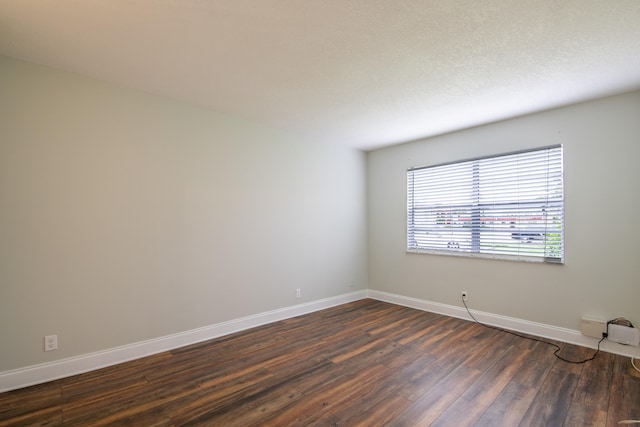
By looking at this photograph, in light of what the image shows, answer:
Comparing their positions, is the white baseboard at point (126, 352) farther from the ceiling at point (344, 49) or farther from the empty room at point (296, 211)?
the ceiling at point (344, 49)

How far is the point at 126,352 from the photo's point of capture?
8.95ft

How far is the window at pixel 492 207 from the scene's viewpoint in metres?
3.30

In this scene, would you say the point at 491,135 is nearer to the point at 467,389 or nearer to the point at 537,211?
the point at 537,211

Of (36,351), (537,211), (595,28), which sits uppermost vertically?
(595,28)

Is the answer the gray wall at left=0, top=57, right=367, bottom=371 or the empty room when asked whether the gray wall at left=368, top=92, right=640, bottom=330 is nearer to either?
the empty room

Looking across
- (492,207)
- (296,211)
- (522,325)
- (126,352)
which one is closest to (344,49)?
(296,211)

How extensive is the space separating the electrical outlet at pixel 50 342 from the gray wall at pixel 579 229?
14.2ft

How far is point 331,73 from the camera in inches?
98.9

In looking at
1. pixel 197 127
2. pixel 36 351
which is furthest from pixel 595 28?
pixel 36 351

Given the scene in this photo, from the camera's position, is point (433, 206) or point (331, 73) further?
point (433, 206)

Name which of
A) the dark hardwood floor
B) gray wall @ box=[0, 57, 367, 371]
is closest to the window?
the dark hardwood floor

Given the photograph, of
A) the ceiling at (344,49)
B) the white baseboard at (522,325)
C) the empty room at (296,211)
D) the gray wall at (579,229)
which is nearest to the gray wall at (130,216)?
the empty room at (296,211)

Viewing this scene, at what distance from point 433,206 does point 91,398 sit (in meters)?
4.33

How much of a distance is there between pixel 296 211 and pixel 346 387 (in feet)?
7.89
